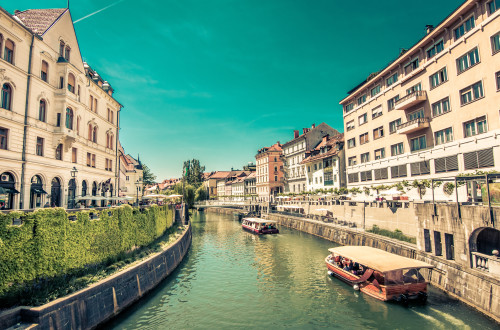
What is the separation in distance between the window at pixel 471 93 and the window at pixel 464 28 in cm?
531

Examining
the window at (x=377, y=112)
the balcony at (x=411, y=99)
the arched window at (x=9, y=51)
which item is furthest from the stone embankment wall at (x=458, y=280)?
the arched window at (x=9, y=51)

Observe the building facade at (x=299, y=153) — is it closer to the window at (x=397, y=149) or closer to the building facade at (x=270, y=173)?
the building facade at (x=270, y=173)

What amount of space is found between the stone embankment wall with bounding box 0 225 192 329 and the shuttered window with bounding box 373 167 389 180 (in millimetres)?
31380

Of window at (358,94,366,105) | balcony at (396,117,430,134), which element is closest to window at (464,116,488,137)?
balcony at (396,117,430,134)

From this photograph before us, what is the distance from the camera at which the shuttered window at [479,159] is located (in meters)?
24.0

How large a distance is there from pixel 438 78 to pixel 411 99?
324cm

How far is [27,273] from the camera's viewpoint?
11469 millimetres

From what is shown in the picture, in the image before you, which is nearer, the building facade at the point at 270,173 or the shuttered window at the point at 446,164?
the shuttered window at the point at 446,164

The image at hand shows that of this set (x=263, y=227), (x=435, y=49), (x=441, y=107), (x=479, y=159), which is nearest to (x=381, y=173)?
(x=441, y=107)

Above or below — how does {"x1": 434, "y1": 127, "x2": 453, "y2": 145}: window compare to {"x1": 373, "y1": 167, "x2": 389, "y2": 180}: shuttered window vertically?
above

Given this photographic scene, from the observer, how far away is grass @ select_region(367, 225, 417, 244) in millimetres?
24109

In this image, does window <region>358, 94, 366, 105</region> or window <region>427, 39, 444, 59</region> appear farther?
window <region>358, 94, 366, 105</region>

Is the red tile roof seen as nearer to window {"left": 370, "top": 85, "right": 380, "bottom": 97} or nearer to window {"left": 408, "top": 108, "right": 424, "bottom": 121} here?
window {"left": 408, "top": 108, "right": 424, "bottom": 121}

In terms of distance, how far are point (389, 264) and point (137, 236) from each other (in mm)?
17682
